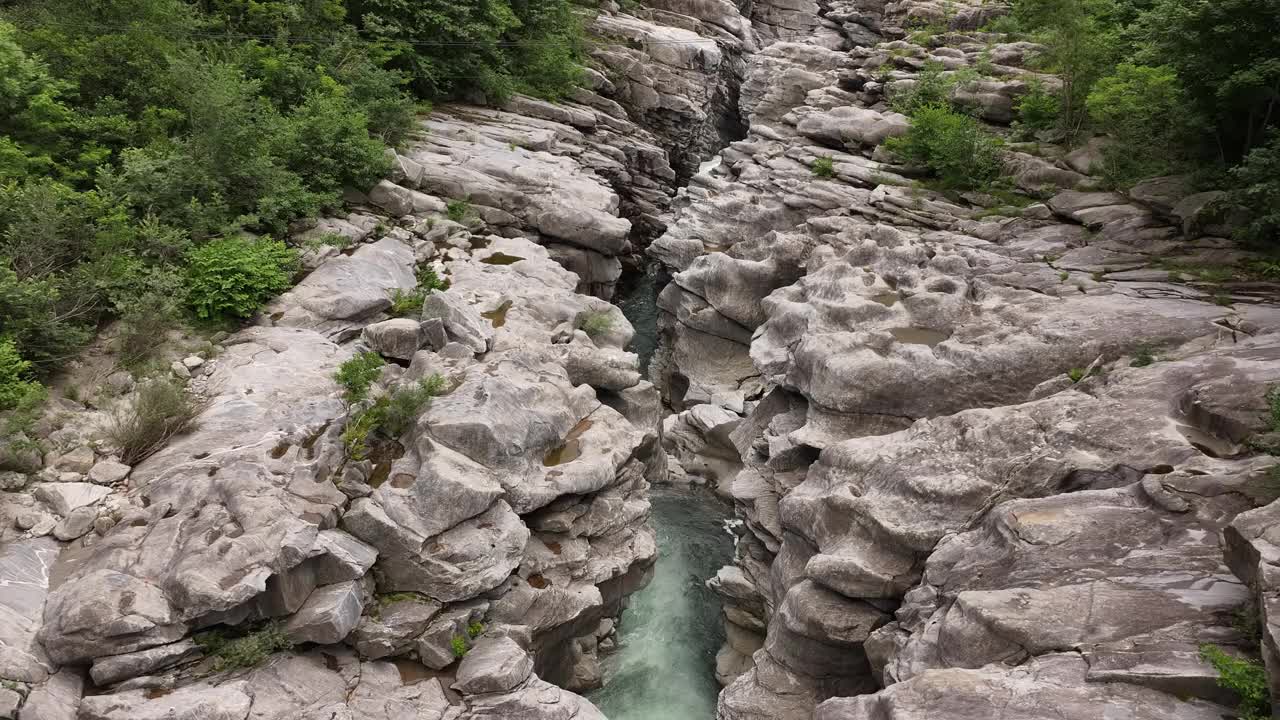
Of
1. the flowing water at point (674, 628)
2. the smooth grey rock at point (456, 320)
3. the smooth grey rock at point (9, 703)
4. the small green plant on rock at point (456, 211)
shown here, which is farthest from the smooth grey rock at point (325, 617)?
the small green plant on rock at point (456, 211)

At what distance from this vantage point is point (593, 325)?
20.3m

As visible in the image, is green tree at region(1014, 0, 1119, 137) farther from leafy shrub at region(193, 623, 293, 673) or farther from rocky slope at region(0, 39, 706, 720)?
leafy shrub at region(193, 623, 293, 673)

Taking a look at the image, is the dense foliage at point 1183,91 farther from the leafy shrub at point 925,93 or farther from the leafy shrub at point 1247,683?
the leafy shrub at point 1247,683

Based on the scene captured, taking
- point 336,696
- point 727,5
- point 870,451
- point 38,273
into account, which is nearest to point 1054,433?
point 870,451

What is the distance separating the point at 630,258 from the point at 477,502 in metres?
22.7

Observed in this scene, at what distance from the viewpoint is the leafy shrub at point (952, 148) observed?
23516 mm

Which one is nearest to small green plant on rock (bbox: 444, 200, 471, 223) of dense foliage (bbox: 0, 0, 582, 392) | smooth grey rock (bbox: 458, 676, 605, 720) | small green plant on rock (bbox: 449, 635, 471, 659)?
dense foliage (bbox: 0, 0, 582, 392)

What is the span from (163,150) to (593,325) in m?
11.5

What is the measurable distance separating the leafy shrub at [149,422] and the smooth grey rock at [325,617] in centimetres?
400

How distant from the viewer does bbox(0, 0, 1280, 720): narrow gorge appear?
10.0m

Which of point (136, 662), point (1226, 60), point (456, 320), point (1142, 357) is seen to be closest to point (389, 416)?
point (456, 320)

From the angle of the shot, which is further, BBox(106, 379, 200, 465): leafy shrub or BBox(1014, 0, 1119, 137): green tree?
BBox(1014, 0, 1119, 137): green tree

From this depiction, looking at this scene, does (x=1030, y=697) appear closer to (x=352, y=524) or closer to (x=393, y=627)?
(x=393, y=627)

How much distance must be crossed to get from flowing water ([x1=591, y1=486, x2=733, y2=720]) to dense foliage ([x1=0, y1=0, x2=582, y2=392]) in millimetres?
12232
